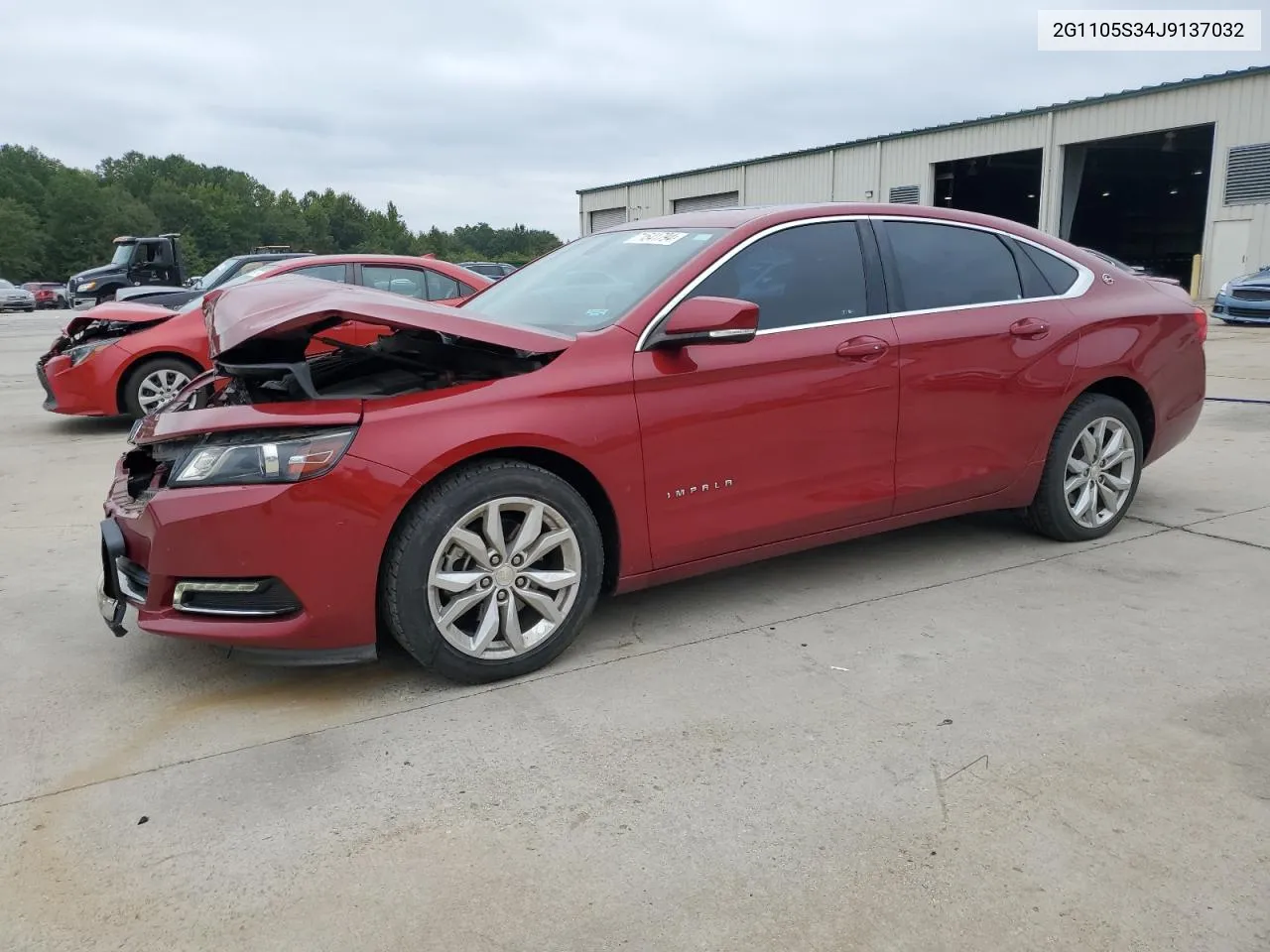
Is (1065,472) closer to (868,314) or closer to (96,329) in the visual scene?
(868,314)

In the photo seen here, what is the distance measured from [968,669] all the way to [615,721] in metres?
1.23

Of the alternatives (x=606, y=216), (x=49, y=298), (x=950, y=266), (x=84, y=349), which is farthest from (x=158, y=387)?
(x=49, y=298)

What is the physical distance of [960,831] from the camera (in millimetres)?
2383

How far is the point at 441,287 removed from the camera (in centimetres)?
866

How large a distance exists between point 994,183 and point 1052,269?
35.5 metres

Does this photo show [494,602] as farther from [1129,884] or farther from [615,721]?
[1129,884]

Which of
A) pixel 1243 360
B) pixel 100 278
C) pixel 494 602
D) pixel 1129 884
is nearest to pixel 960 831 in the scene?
pixel 1129 884

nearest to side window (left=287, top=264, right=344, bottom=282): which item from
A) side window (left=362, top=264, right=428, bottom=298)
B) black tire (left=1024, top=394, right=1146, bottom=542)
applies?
side window (left=362, top=264, right=428, bottom=298)

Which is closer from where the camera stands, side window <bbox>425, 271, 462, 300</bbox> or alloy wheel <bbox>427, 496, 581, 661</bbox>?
alloy wheel <bbox>427, 496, 581, 661</bbox>

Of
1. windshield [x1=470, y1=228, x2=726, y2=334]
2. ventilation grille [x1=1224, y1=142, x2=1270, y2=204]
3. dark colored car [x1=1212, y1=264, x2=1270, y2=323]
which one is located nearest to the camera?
windshield [x1=470, y1=228, x2=726, y2=334]

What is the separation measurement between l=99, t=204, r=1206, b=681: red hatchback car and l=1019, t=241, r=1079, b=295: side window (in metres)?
0.02

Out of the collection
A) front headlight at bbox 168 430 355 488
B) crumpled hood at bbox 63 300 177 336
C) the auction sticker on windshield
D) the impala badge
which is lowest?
the impala badge

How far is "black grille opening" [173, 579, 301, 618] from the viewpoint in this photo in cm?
296

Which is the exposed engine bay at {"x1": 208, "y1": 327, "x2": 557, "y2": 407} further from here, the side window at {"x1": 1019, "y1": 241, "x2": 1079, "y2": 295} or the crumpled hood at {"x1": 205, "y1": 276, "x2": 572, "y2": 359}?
the side window at {"x1": 1019, "y1": 241, "x2": 1079, "y2": 295}
